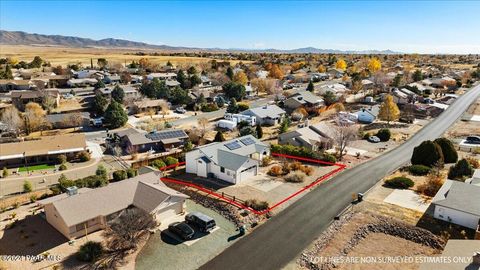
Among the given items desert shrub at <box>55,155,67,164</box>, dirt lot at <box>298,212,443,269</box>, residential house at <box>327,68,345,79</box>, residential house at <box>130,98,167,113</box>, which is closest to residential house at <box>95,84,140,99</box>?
residential house at <box>130,98,167,113</box>

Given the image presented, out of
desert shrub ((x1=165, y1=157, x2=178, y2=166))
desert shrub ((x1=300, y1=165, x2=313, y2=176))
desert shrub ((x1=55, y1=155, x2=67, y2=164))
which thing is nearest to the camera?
desert shrub ((x1=300, y1=165, x2=313, y2=176))

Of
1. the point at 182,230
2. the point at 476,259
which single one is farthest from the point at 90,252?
the point at 476,259

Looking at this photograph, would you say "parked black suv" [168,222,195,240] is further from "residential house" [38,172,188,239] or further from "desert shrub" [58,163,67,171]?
"desert shrub" [58,163,67,171]

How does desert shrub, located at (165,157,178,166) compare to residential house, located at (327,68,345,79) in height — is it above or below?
below

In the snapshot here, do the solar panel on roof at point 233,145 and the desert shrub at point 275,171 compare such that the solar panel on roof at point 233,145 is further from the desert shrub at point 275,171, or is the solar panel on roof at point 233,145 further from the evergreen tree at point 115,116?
the evergreen tree at point 115,116

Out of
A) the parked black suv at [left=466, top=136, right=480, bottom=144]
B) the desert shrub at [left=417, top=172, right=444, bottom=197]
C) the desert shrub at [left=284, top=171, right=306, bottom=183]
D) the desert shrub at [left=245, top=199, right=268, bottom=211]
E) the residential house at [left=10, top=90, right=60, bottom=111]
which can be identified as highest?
the residential house at [left=10, top=90, right=60, bottom=111]

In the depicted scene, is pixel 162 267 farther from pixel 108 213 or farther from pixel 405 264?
pixel 405 264
